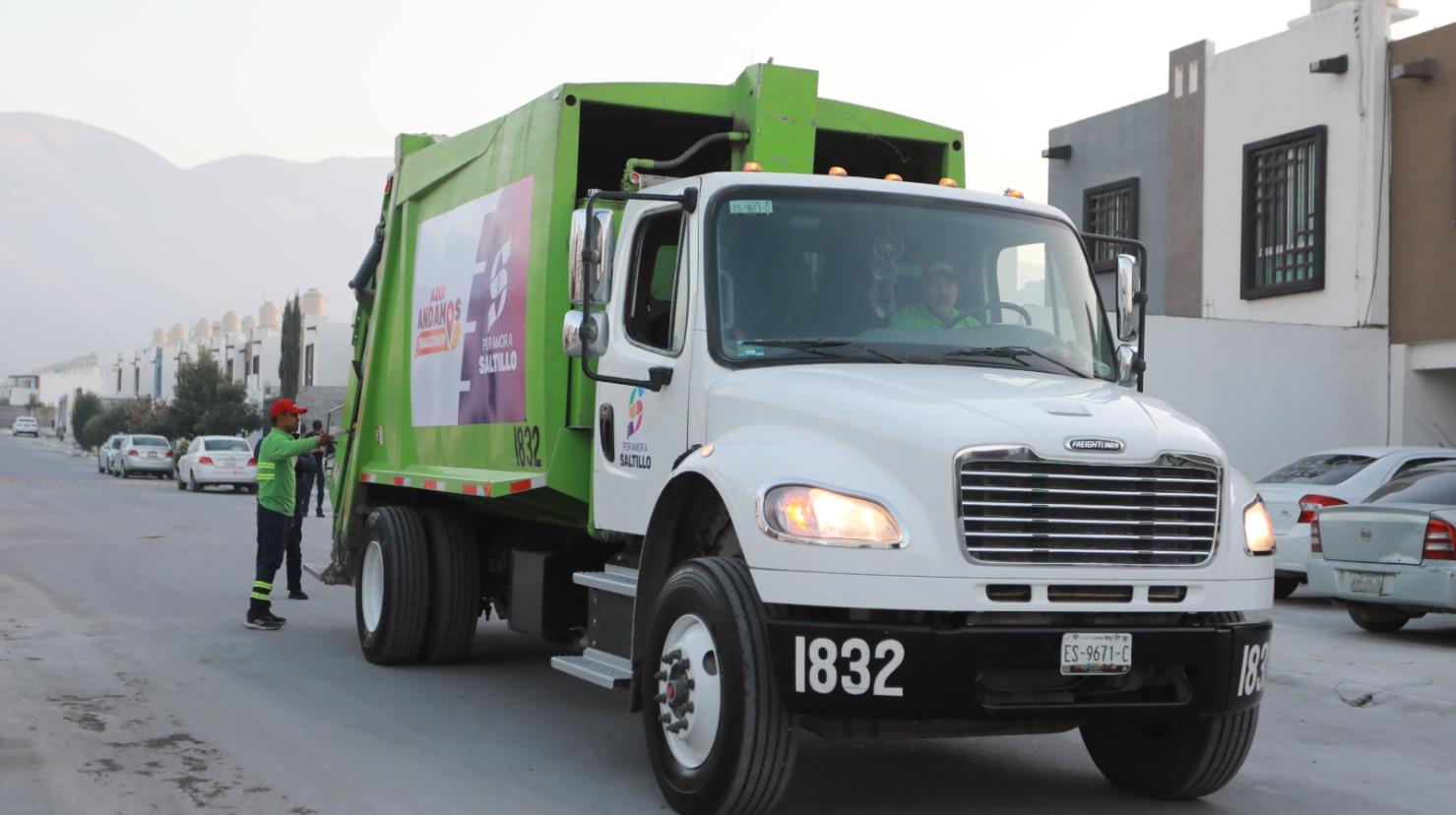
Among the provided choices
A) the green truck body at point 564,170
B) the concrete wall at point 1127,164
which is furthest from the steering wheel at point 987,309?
the concrete wall at point 1127,164

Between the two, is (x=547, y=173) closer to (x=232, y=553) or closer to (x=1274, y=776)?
Answer: (x=1274, y=776)

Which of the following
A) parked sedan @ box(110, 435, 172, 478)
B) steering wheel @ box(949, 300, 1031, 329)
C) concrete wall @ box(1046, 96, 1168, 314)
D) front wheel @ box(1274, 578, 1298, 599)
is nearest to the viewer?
steering wheel @ box(949, 300, 1031, 329)

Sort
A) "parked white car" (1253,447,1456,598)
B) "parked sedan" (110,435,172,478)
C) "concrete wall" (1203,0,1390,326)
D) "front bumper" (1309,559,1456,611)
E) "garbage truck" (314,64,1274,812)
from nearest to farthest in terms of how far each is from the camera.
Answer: "garbage truck" (314,64,1274,812) → "front bumper" (1309,559,1456,611) → "parked white car" (1253,447,1456,598) → "concrete wall" (1203,0,1390,326) → "parked sedan" (110,435,172,478)

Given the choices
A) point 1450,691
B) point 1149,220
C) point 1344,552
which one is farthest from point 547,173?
point 1149,220

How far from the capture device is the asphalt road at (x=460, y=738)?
6.60m

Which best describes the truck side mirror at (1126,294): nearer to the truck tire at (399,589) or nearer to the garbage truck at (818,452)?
the garbage truck at (818,452)

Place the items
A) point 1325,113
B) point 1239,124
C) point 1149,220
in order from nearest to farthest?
point 1325,113 < point 1239,124 < point 1149,220

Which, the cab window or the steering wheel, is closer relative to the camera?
the steering wheel

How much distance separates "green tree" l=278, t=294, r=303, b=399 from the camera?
76938 millimetres

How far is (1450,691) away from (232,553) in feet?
47.0

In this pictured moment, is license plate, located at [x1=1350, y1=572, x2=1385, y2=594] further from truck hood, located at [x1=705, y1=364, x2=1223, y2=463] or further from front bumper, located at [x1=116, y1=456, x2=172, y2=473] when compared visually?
front bumper, located at [x1=116, y1=456, x2=172, y2=473]

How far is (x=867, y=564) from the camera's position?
555 cm

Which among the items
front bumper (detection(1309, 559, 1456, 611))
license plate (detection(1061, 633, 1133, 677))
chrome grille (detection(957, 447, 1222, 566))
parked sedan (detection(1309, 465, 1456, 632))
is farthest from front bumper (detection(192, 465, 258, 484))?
license plate (detection(1061, 633, 1133, 677))

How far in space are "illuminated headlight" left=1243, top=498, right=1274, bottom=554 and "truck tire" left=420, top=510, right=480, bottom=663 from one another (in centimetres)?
530
